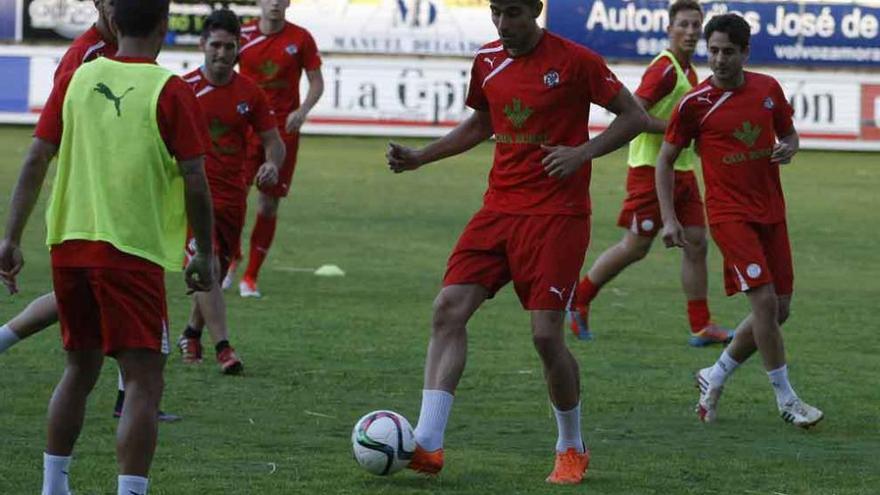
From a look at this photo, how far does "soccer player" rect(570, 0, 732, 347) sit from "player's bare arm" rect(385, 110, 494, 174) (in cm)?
414

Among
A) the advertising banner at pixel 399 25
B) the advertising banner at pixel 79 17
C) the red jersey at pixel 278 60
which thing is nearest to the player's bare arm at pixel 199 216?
the red jersey at pixel 278 60

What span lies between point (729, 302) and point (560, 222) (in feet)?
23.1

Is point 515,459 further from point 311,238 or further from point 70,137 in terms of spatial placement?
point 311,238

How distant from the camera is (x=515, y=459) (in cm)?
786

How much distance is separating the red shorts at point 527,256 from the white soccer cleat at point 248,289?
6.37m

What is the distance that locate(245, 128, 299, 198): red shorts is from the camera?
45.9 ft

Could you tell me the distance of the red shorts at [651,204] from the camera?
12164 mm

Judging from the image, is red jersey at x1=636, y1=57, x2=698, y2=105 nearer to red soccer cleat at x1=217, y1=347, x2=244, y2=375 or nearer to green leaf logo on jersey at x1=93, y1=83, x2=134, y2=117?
red soccer cleat at x1=217, y1=347, x2=244, y2=375

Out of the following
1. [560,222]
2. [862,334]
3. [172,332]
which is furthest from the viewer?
[862,334]

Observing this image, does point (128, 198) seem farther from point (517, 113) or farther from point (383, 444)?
point (517, 113)

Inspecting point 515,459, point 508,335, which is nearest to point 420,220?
point 508,335

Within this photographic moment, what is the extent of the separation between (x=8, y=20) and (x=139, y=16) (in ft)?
88.2

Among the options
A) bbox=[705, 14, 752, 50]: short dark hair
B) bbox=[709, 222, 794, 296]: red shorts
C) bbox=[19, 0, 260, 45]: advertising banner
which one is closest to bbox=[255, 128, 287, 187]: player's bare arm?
bbox=[709, 222, 794, 296]: red shorts

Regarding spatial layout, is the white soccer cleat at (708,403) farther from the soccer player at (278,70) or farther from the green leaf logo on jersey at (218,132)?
the soccer player at (278,70)
